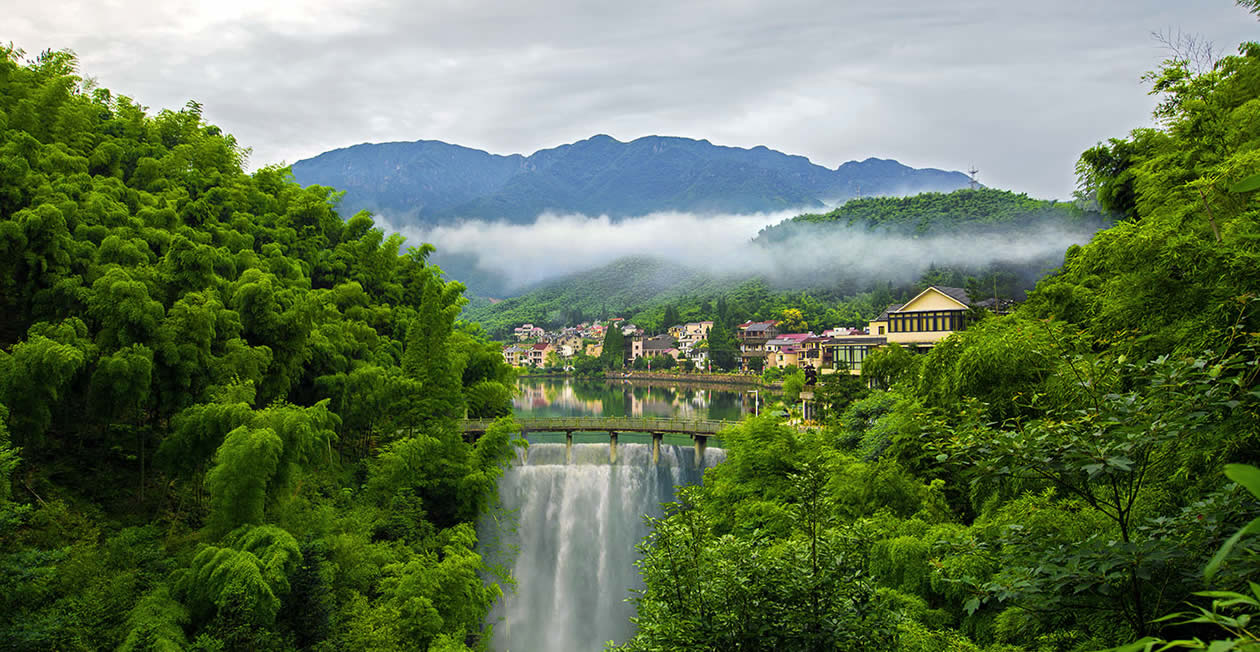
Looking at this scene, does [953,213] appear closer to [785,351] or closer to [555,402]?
[785,351]

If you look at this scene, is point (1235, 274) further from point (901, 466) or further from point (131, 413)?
point (131, 413)

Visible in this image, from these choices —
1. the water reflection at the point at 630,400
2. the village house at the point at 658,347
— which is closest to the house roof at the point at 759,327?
the village house at the point at 658,347

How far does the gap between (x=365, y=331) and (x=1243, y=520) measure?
13.5m

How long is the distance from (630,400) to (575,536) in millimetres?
25482

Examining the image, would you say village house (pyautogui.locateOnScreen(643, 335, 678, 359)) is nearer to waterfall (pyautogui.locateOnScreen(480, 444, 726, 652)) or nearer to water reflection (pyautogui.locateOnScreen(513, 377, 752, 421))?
water reflection (pyautogui.locateOnScreen(513, 377, 752, 421))

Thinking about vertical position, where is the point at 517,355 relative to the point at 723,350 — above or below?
below

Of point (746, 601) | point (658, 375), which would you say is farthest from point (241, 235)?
point (658, 375)

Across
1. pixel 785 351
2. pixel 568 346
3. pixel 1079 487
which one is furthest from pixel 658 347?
pixel 1079 487

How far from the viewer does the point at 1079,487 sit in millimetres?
2262

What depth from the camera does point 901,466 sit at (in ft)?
26.6

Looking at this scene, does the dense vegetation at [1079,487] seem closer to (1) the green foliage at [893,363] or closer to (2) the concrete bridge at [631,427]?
(1) the green foliage at [893,363]

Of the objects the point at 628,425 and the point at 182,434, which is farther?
the point at 628,425

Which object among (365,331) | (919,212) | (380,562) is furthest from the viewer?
(919,212)

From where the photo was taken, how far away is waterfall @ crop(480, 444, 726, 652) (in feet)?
41.8
